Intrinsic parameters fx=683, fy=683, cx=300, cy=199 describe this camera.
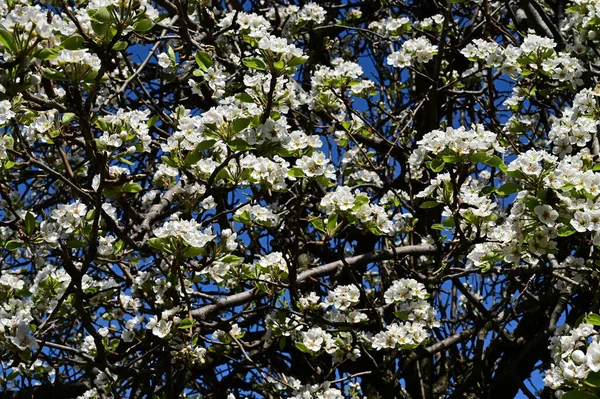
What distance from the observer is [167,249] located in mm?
2230

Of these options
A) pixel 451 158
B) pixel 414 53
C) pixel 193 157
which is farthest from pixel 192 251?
pixel 414 53

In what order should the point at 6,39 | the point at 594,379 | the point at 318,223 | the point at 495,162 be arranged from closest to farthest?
the point at 594,379, the point at 6,39, the point at 495,162, the point at 318,223

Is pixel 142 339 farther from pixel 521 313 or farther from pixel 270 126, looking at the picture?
pixel 521 313

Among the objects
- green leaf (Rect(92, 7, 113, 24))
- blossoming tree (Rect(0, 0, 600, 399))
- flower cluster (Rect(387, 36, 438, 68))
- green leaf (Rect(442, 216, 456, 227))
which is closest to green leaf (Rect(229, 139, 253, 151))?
blossoming tree (Rect(0, 0, 600, 399))

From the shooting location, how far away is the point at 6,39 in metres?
1.83

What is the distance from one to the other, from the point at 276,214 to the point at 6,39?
1.42 metres

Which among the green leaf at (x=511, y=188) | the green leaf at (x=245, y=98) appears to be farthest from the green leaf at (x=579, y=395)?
the green leaf at (x=245, y=98)

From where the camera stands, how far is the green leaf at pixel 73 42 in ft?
6.32

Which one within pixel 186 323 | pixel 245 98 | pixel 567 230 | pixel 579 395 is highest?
pixel 245 98

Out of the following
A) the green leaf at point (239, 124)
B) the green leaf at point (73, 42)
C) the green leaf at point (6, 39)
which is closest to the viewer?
the green leaf at point (6, 39)

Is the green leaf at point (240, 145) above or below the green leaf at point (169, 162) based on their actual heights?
below

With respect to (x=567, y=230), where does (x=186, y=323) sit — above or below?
above

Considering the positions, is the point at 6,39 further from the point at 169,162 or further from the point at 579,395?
the point at 579,395

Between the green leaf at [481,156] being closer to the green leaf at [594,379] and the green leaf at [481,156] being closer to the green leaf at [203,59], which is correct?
the green leaf at [594,379]
